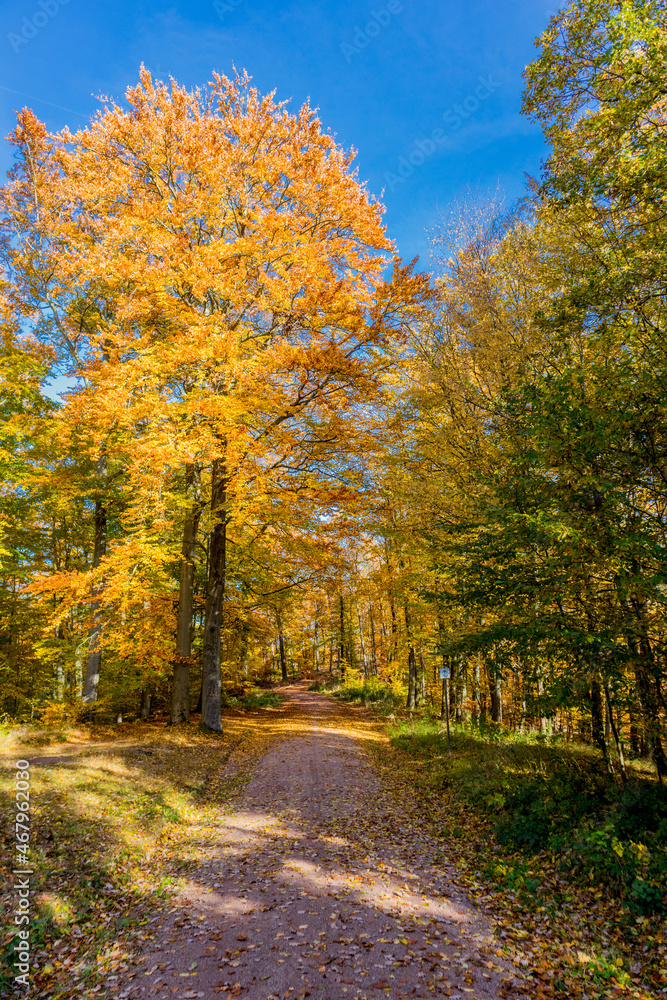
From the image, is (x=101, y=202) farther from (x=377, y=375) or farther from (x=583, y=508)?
(x=583, y=508)

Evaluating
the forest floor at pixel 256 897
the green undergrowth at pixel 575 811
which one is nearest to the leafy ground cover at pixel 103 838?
the forest floor at pixel 256 897

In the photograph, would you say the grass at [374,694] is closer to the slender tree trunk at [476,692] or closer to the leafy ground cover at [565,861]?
the slender tree trunk at [476,692]

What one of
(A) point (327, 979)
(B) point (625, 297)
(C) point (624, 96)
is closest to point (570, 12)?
(C) point (624, 96)

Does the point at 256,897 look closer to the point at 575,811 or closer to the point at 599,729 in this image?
the point at 575,811

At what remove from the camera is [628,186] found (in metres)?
6.59

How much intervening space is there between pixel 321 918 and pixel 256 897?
0.93m

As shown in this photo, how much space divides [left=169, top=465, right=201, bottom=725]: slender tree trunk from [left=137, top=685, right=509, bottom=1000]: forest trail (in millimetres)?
7069

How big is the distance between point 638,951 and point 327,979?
3.10 m

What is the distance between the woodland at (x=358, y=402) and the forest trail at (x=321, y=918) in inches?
78.5

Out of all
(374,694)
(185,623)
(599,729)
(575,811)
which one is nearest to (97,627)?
(185,623)

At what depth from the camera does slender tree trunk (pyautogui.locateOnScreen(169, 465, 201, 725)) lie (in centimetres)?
1499

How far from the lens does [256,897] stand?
18.4 feet

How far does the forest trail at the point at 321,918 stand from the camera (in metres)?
4.25

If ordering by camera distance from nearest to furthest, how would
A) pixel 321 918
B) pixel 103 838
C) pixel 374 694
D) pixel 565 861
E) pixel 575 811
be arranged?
pixel 321 918, pixel 565 861, pixel 103 838, pixel 575 811, pixel 374 694
